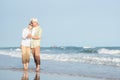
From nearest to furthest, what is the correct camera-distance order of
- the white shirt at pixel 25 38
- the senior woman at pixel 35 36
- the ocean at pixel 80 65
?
the ocean at pixel 80 65
the senior woman at pixel 35 36
the white shirt at pixel 25 38

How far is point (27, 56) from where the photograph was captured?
1565 cm

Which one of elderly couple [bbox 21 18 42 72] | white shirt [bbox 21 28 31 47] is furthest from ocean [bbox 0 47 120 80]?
white shirt [bbox 21 28 31 47]

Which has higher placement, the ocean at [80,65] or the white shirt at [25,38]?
the white shirt at [25,38]

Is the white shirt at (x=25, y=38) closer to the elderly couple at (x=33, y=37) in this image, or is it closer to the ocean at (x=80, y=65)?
the elderly couple at (x=33, y=37)

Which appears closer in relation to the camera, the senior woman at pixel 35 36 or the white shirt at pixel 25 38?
the senior woman at pixel 35 36

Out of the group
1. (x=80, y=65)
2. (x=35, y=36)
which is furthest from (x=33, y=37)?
(x=80, y=65)

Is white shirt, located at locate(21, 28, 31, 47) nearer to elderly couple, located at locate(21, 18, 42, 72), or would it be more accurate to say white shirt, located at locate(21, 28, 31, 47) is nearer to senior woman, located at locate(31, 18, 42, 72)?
elderly couple, located at locate(21, 18, 42, 72)

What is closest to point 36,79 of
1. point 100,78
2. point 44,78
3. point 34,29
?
point 44,78

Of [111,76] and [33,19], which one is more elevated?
[33,19]

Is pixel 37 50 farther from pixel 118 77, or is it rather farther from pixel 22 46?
pixel 118 77

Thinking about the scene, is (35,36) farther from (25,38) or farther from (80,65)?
(80,65)

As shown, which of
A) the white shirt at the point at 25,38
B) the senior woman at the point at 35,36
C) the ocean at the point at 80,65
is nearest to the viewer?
the ocean at the point at 80,65

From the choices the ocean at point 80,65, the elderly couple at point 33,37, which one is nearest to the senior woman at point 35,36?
the elderly couple at point 33,37

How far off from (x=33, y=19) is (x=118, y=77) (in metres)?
3.75
